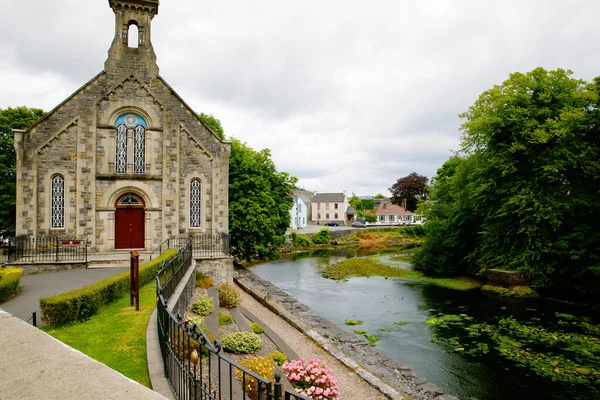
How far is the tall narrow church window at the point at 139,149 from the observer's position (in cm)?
2209

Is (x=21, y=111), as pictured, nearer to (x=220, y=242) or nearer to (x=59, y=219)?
(x=59, y=219)

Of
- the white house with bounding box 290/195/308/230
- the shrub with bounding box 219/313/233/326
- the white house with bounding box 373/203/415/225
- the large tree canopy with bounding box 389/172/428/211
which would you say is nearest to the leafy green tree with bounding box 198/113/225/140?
the shrub with bounding box 219/313/233/326

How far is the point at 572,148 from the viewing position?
2278 centimetres

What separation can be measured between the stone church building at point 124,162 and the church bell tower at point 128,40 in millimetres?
57

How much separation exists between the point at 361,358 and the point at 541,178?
18.4 m

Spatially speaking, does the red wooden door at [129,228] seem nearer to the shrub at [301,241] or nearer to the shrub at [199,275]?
the shrub at [199,275]

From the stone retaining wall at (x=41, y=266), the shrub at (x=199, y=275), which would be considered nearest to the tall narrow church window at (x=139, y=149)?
the stone retaining wall at (x=41, y=266)

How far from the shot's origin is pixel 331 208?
9862cm

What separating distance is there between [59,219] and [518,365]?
2333 cm

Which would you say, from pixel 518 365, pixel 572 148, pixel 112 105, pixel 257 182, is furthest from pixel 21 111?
pixel 572 148

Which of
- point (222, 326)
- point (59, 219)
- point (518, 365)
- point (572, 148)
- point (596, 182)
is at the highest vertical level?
point (572, 148)

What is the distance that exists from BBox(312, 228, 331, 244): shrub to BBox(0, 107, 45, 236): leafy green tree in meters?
41.0

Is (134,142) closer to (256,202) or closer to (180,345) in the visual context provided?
(256,202)

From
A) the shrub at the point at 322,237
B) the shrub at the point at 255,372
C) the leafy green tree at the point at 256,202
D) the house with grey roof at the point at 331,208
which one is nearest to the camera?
the shrub at the point at 255,372
